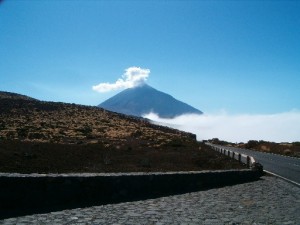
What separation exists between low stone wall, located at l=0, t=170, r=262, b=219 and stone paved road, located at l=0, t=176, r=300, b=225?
2.24 feet

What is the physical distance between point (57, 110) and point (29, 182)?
6618cm

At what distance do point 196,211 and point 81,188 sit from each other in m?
3.16

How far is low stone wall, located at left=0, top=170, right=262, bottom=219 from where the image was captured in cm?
830

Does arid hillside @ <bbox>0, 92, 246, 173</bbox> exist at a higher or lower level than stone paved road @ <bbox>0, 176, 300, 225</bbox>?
higher

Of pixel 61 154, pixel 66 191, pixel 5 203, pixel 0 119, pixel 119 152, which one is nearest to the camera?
pixel 5 203

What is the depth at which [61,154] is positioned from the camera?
27.3 m

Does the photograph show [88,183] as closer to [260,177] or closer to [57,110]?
[260,177]

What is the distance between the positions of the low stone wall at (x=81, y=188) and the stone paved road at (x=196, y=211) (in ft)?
2.24

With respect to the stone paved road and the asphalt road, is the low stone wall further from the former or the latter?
the asphalt road

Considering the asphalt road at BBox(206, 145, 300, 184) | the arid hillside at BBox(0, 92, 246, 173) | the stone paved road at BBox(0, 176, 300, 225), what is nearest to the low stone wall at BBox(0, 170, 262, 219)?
the stone paved road at BBox(0, 176, 300, 225)

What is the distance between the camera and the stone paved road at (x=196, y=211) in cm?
765

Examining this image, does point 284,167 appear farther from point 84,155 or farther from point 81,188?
point 81,188

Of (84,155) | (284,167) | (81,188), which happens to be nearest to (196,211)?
(81,188)

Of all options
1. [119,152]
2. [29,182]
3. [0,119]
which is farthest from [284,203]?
[0,119]
